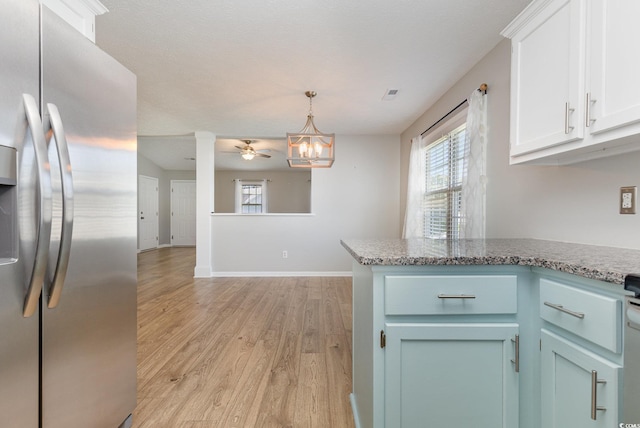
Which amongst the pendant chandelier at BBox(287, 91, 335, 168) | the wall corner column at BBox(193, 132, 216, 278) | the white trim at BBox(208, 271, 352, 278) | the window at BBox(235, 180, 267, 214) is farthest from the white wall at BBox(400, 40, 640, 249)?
the window at BBox(235, 180, 267, 214)

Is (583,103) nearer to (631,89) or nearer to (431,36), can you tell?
(631,89)

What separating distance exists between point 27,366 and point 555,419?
1.72 meters

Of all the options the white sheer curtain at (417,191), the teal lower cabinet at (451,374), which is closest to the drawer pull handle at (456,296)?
the teal lower cabinet at (451,374)

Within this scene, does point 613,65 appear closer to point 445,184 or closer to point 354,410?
point 354,410

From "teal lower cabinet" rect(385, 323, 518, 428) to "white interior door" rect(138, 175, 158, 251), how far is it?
7966 mm

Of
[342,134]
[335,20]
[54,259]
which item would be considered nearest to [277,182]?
[342,134]

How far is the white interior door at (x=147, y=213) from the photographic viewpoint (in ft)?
24.0

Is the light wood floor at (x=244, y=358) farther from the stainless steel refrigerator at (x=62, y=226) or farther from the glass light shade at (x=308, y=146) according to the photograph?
the glass light shade at (x=308, y=146)

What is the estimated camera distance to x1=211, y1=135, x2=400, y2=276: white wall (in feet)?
15.3

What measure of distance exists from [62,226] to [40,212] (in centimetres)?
7

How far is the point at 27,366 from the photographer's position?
0.85 meters

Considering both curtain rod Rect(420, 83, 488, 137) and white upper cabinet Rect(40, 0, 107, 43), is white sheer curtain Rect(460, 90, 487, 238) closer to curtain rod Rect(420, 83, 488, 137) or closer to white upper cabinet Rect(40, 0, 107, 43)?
curtain rod Rect(420, 83, 488, 137)

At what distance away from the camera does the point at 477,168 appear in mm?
2258

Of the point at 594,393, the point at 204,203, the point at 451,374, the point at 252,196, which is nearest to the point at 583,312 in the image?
the point at 594,393
